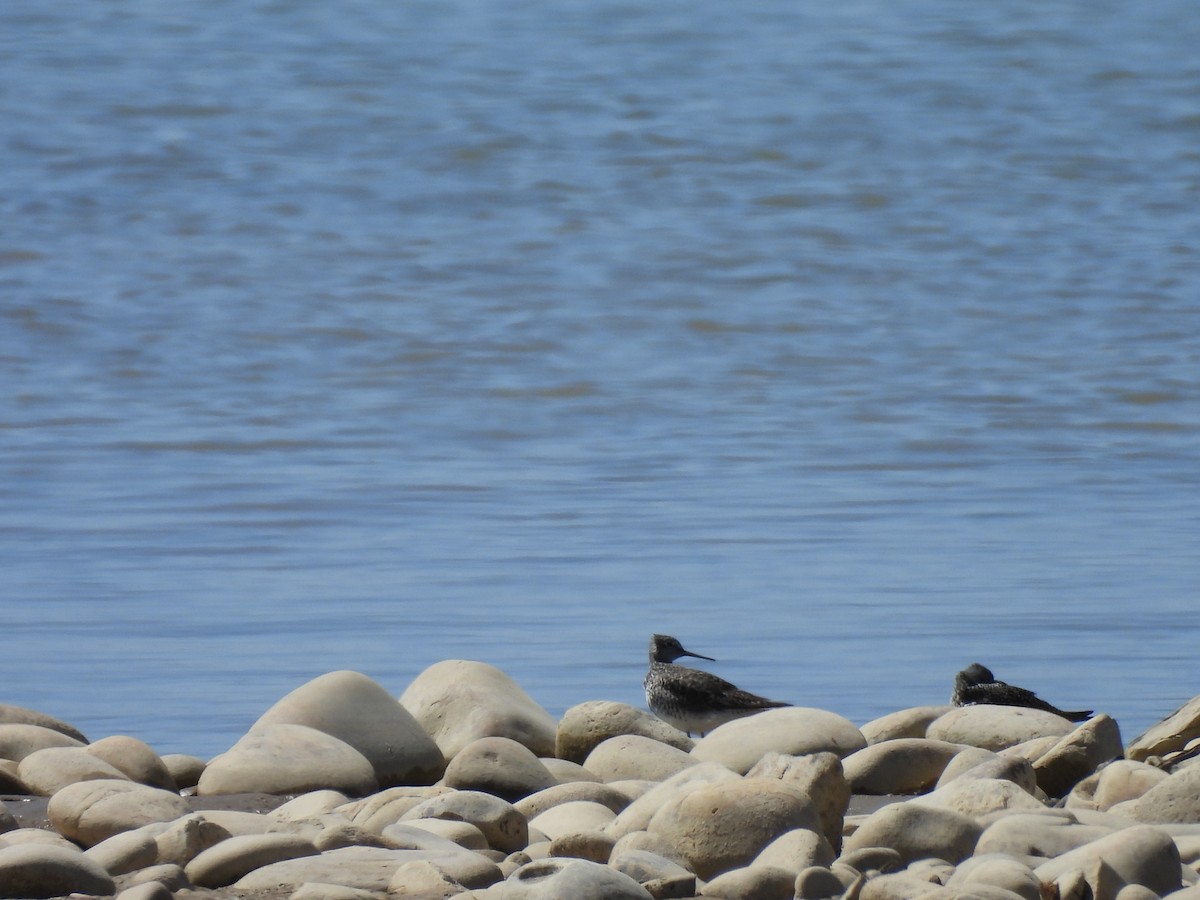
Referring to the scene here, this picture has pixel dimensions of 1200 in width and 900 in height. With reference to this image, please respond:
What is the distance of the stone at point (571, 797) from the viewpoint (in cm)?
450

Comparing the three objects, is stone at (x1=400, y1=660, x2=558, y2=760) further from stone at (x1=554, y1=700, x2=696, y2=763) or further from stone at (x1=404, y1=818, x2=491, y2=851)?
stone at (x1=404, y1=818, x2=491, y2=851)

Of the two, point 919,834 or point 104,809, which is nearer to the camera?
point 919,834

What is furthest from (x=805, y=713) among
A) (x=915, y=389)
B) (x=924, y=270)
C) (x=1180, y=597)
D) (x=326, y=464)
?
(x=924, y=270)

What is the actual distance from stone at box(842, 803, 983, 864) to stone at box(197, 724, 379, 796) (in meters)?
1.33

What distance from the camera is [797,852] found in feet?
12.6

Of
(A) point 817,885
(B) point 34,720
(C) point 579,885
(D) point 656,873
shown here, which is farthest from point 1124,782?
(B) point 34,720

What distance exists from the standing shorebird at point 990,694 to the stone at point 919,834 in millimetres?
1318

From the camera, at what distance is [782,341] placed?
1323cm

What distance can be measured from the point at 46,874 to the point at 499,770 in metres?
1.23

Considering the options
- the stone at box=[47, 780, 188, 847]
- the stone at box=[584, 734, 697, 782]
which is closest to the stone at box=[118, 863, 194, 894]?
the stone at box=[47, 780, 188, 847]

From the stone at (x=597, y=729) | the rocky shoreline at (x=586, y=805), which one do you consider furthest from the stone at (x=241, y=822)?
the stone at (x=597, y=729)

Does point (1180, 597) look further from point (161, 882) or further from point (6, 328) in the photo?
point (6, 328)

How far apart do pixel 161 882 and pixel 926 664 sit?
8.87ft

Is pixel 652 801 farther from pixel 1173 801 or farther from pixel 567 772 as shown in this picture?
pixel 1173 801
